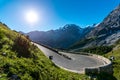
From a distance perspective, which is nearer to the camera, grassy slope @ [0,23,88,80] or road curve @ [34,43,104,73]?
grassy slope @ [0,23,88,80]

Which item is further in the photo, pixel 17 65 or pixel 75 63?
pixel 75 63

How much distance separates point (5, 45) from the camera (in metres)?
26.6

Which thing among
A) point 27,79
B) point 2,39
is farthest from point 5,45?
point 27,79

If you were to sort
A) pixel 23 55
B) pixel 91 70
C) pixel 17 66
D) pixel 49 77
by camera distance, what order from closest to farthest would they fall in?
pixel 17 66, pixel 49 77, pixel 23 55, pixel 91 70

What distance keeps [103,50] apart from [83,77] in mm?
161885

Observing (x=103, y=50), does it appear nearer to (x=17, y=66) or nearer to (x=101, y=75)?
(x=101, y=75)

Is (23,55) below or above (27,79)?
above

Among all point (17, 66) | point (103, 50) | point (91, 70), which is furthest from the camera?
point (103, 50)

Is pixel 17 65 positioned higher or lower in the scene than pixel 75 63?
lower

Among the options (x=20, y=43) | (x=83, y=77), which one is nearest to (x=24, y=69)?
(x=20, y=43)

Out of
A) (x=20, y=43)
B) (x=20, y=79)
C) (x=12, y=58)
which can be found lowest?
(x=20, y=79)

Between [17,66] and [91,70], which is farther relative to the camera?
[91,70]

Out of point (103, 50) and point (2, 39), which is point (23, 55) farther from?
point (103, 50)

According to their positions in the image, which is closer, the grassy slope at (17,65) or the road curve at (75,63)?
the grassy slope at (17,65)
